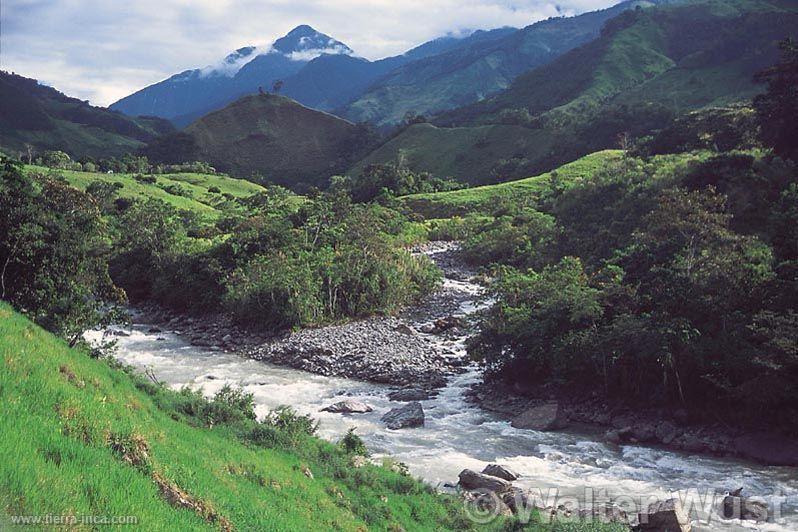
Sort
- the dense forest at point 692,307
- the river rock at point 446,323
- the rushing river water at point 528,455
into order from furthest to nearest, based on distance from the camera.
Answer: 1. the river rock at point 446,323
2. the dense forest at point 692,307
3. the rushing river water at point 528,455

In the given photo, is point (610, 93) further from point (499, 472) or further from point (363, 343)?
point (499, 472)

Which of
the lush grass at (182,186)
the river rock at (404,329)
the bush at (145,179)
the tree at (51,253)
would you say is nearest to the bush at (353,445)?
the tree at (51,253)

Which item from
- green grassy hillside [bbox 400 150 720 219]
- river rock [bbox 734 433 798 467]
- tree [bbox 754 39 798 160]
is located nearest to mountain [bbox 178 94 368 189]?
green grassy hillside [bbox 400 150 720 219]

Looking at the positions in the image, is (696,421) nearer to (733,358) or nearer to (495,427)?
(733,358)

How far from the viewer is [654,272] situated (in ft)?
79.3

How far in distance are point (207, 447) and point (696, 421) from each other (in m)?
15.6

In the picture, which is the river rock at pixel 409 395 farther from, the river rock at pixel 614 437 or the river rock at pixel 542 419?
the river rock at pixel 614 437

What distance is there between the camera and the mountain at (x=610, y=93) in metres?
100

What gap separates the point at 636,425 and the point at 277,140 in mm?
145868

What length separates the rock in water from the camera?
20266 mm

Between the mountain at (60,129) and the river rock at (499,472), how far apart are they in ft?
430

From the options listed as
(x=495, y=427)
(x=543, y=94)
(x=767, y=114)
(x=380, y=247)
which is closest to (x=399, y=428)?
(x=495, y=427)

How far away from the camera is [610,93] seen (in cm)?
15512

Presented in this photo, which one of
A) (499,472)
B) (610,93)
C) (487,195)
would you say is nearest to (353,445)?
(499,472)
